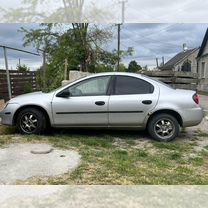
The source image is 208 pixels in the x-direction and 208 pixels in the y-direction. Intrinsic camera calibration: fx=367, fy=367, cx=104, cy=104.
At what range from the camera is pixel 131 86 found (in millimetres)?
7551

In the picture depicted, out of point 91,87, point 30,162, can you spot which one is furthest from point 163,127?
point 30,162

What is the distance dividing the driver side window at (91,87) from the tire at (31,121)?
80 centimetres

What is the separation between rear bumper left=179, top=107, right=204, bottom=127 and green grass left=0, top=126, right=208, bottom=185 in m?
0.43

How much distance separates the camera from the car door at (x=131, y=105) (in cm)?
732

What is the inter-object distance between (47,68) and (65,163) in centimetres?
799

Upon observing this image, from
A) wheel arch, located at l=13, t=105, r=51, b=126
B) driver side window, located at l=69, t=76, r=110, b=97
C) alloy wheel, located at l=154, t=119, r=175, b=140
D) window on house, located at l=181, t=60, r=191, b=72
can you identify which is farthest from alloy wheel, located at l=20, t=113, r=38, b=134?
window on house, located at l=181, t=60, r=191, b=72

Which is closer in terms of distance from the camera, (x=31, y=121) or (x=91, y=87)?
(x=31, y=121)

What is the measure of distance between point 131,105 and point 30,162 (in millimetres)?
2629

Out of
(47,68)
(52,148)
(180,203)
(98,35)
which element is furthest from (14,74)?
(180,203)

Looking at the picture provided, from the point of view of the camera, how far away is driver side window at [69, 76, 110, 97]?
24.7ft

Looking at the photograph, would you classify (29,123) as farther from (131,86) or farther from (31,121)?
(131,86)

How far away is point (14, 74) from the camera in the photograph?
36.4 ft

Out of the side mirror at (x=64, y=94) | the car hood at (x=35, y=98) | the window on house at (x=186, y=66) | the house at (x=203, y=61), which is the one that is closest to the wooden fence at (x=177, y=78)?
the side mirror at (x=64, y=94)

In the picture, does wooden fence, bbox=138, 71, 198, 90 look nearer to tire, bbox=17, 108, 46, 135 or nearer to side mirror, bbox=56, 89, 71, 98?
side mirror, bbox=56, 89, 71, 98
